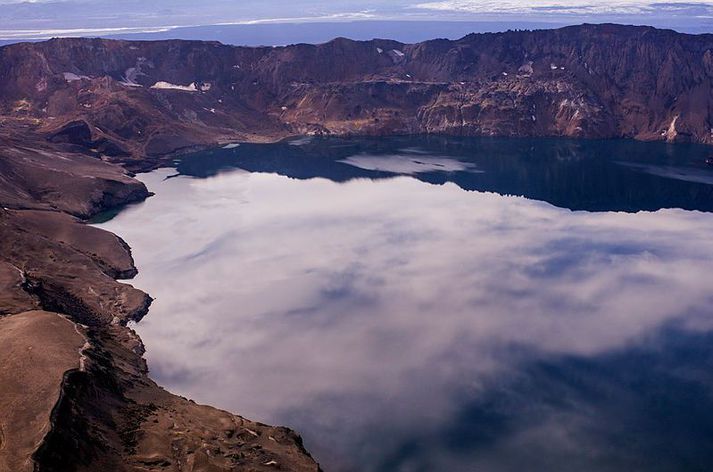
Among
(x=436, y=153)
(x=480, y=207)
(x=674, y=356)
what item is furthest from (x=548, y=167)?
(x=674, y=356)

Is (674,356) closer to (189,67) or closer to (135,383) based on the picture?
(135,383)

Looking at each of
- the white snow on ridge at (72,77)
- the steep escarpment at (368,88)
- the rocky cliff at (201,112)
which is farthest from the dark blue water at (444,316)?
the white snow on ridge at (72,77)

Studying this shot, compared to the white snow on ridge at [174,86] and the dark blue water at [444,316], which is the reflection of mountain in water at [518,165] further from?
the white snow on ridge at [174,86]

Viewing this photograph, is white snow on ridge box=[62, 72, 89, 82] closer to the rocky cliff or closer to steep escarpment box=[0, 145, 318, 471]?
the rocky cliff

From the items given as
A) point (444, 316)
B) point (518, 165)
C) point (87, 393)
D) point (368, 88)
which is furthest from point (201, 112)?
point (87, 393)

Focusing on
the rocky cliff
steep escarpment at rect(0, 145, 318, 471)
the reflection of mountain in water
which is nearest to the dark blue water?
the reflection of mountain in water

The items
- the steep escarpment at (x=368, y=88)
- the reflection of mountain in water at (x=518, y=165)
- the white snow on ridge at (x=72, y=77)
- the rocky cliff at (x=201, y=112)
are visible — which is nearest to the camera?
the rocky cliff at (x=201, y=112)
